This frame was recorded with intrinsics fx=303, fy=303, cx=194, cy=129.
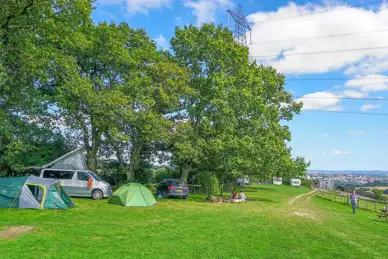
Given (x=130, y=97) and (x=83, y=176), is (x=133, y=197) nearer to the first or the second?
(x=83, y=176)

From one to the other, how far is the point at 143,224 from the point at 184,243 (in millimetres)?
3189

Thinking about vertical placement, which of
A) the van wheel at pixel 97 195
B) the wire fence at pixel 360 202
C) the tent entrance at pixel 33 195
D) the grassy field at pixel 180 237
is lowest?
the wire fence at pixel 360 202

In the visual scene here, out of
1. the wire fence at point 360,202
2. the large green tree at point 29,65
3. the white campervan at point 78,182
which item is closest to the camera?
the large green tree at point 29,65

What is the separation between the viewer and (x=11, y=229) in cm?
980

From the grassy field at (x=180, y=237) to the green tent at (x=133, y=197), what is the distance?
7.79 ft

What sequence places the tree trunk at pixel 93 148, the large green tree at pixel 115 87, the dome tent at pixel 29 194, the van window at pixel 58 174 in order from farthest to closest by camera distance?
the tree trunk at pixel 93 148 < the large green tree at pixel 115 87 < the van window at pixel 58 174 < the dome tent at pixel 29 194

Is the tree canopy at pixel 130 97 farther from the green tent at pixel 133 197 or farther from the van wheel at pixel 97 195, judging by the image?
the green tent at pixel 133 197

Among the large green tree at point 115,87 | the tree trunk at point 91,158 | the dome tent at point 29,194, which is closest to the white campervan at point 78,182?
the large green tree at point 115,87

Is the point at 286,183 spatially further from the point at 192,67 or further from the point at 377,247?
the point at 377,247

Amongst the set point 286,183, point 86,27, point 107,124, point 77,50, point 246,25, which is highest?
point 246,25

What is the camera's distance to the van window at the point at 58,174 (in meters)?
18.9

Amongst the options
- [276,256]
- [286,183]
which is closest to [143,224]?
[276,256]

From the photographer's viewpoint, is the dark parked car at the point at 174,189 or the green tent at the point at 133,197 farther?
the dark parked car at the point at 174,189

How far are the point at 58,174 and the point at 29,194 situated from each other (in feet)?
15.9
